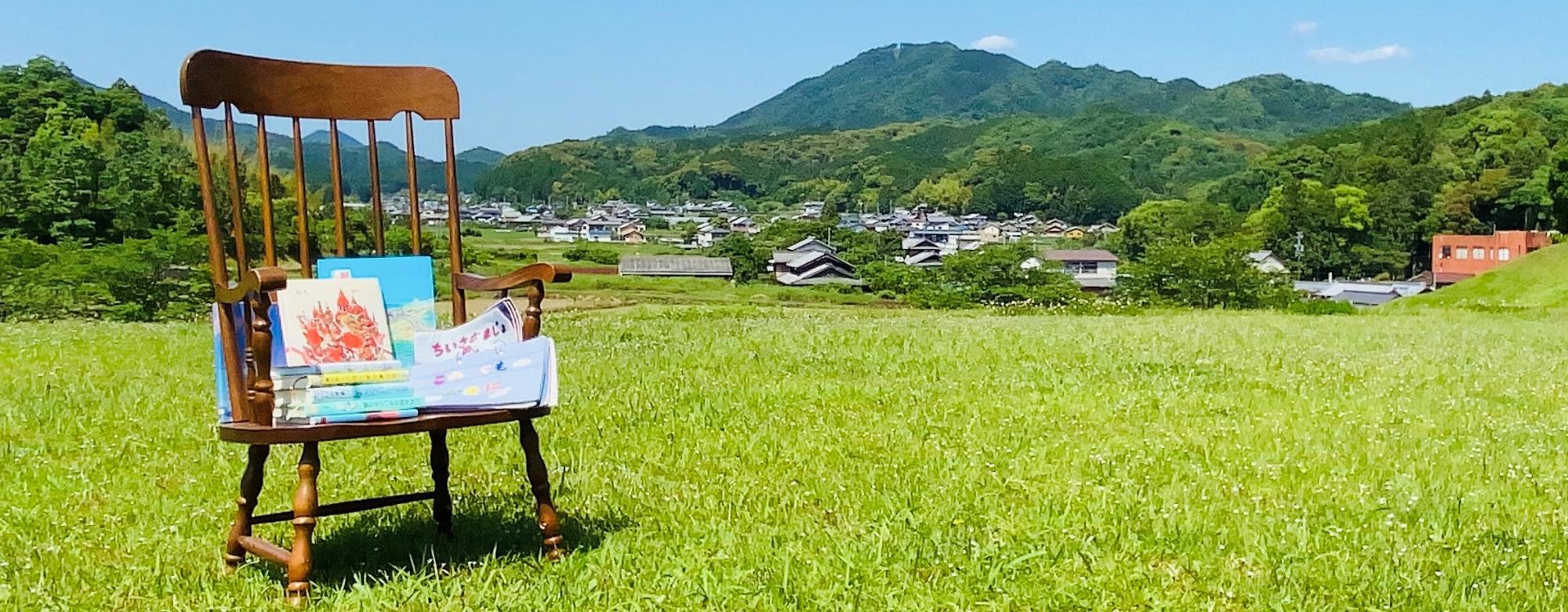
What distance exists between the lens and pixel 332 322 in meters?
4.50

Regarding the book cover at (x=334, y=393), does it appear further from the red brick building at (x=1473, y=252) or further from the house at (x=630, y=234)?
the house at (x=630, y=234)

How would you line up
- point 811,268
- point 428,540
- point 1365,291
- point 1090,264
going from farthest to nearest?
1. point 1090,264
2. point 811,268
3. point 1365,291
4. point 428,540

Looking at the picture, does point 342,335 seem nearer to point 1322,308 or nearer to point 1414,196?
point 1322,308

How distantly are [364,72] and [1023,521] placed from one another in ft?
10.00

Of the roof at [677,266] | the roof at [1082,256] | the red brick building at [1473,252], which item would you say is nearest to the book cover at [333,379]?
the roof at [677,266]

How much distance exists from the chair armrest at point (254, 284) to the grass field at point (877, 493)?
0.95 meters

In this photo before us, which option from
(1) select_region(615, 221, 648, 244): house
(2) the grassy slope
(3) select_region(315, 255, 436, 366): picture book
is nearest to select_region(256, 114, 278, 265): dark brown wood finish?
(3) select_region(315, 255, 436, 366): picture book

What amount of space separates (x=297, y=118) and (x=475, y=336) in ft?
3.36

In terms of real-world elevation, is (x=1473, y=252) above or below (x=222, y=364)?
below

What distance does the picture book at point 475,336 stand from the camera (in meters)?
4.51

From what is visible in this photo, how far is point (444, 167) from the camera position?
498cm

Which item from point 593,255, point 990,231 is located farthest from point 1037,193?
point 593,255

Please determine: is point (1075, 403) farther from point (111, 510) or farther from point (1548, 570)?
point (111, 510)

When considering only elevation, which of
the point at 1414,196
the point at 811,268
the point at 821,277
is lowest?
the point at 821,277
